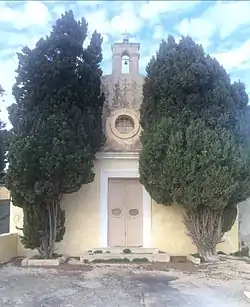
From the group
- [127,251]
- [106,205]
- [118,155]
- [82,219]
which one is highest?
[118,155]

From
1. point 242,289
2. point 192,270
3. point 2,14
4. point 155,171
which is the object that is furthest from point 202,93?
point 2,14

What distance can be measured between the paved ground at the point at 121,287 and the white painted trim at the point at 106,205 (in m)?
1.88

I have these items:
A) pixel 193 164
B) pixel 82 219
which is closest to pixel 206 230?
pixel 193 164

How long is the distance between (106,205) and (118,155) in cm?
150

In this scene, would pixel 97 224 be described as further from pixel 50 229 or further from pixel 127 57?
pixel 127 57

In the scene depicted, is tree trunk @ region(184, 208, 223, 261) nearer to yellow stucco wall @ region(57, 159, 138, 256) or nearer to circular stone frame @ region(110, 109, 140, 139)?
yellow stucco wall @ region(57, 159, 138, 256)

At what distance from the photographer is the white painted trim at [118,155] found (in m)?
12.2

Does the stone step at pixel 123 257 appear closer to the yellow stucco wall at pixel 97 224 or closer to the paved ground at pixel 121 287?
the yellow stucco wall at pixel 97 224

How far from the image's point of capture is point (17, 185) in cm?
1045

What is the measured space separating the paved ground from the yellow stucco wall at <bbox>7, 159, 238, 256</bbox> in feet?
5.98

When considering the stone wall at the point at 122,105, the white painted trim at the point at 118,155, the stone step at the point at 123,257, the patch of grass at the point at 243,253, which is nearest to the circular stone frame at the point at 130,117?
the stone wall at the point at 122,105

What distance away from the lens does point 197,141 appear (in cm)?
1079

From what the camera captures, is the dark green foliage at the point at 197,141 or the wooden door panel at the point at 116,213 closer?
the dark green foliage at the point at 197,141

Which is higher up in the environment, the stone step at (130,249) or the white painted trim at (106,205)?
the white painted trim at (106,205)
